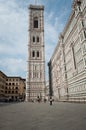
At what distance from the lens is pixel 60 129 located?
17.9 ft

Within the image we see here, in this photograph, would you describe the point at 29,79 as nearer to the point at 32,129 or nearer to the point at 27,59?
the point at 27,59

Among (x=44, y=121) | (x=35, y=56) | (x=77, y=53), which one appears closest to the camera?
(x=44, y=121)

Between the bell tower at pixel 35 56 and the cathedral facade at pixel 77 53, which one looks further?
the bell tower at pixel 35 56

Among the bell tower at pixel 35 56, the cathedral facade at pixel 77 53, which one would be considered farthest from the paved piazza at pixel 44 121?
the bell tower at pixel 35 56

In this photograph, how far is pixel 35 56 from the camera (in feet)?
230

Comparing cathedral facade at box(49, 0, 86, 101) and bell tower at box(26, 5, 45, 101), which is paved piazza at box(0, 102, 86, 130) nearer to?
cathedral facade at box(49, 0, 86, 101)

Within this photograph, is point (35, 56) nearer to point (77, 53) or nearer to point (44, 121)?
point (77, 53)

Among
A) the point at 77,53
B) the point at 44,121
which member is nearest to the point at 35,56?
the point at 77,53

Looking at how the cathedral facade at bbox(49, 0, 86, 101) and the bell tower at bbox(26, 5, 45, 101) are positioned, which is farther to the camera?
the bell tower at bbox(26, 5, 45, 101)

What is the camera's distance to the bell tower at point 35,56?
64.3 metres

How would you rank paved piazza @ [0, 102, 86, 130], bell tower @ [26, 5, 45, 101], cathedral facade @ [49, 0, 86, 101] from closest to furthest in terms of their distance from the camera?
paved piazza @ [0, 102, 86, 130] → cathedral facade @ [49, 0, 86, 101] → bell tower @ [26, 5, 45, 101]

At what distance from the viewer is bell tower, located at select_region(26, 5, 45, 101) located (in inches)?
2532

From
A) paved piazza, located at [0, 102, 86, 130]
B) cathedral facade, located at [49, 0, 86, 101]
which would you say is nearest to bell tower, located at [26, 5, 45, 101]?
cathedral facade, located at [49, 0, 86, 101]

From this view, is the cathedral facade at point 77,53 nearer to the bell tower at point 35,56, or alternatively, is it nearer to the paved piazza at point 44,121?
the paved piazza at point 44,121
